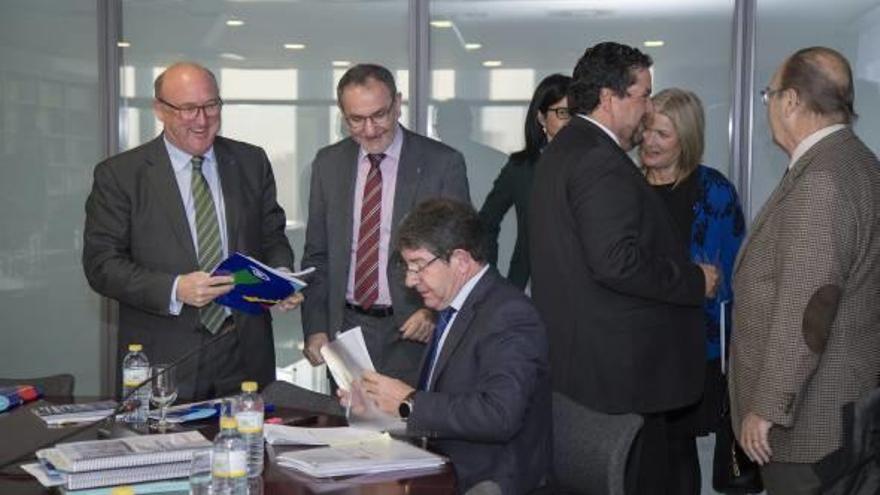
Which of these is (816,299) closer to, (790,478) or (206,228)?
(790,478)

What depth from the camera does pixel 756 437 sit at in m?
3.39

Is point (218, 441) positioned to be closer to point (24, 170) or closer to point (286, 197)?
point (286, 197)

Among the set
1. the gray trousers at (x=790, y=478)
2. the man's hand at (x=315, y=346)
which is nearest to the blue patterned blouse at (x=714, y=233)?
the gray trousers at (x=790, y=478)

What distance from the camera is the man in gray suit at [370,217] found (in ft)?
14.7

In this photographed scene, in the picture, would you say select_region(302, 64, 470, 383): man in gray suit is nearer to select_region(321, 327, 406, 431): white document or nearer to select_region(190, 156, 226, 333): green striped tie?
select_region(190, 156, 226, 333): green striped tie

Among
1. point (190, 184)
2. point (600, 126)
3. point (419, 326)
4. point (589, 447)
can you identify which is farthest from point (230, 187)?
point (589, 447)

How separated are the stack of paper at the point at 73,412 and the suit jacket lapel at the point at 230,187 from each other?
1.00 meters

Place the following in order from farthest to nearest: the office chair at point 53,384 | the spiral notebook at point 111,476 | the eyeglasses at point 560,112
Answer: the eyeglasses at point 560,112 → the office chair at point 53,384 → the spiral notebook at point 111,476

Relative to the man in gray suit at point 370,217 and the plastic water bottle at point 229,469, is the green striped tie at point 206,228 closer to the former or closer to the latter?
the man in gray suit at point 370,217

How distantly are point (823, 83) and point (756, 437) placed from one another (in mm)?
1050

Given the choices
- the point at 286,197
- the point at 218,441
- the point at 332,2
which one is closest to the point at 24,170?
the point at 286,197

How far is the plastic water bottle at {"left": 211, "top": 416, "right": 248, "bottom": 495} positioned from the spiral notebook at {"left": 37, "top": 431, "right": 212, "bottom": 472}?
267mm

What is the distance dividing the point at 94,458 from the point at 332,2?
4018 mm

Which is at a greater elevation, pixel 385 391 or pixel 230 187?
pixel 230 187
